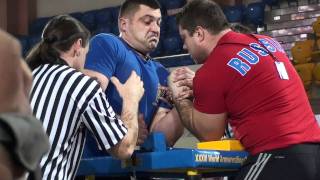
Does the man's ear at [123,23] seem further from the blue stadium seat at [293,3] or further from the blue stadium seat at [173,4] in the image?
the blue stadium seat at [173,4]

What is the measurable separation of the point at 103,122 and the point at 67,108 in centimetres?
15

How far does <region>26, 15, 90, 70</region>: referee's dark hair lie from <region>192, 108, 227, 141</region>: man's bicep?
0.60 m

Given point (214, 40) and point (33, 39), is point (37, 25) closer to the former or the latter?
point (33, 39)

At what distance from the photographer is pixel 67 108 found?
2.30 m

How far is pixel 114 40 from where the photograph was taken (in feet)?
10.1

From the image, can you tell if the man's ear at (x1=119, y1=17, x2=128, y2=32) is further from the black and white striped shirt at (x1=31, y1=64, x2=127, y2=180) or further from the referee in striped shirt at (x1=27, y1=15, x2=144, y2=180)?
the black and white striped shirt at (x1=31, y1=64, x2=127, y2=180)

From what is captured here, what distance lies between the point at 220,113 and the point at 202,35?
41 cm

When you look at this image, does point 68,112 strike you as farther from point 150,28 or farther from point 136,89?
point 150,28

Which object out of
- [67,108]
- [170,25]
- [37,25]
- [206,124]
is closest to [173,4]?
[170,25]

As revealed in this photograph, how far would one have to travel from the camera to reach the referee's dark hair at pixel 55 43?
244 centimetres

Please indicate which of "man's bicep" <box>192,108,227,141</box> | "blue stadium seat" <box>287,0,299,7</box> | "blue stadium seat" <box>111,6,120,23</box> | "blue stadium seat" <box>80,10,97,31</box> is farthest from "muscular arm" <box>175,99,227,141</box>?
"blue stadium seat" <box>80,10,97,31</box>

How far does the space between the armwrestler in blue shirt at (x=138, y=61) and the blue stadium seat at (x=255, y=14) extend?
7.68m

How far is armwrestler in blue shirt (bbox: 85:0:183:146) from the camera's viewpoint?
297 centimetres

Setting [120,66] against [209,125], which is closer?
[209,125]
